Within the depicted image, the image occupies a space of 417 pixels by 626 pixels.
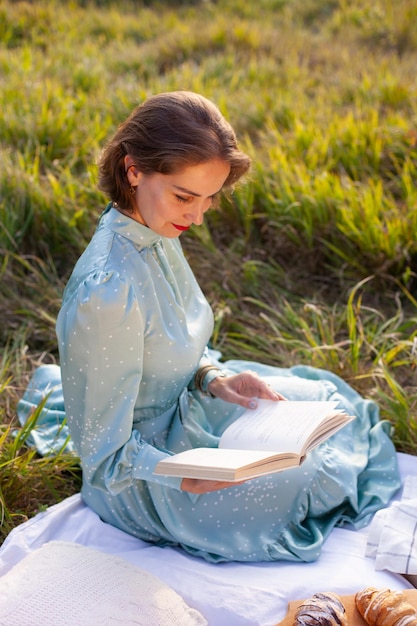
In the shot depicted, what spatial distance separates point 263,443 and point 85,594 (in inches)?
21.4

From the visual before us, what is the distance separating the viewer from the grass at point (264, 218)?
2865 millimetres

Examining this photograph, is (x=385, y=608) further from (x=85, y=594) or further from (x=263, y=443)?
(x=85, y=594)

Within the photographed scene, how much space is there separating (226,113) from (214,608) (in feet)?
10.1

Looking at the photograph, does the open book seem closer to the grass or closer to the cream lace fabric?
the cream lace fabric

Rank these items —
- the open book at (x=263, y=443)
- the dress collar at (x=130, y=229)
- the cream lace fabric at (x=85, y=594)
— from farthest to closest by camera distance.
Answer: the dress collar at (x=130, y=229)
the cream lace fabric at (x=85, y=594)
the open book at (x=263, y=443)

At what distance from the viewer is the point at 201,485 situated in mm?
1858

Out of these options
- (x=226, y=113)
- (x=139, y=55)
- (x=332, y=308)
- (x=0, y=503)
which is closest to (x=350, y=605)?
(x=0, y=503)

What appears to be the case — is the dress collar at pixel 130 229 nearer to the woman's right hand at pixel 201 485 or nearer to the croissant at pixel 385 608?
the woman's right hand at pixel 201 485

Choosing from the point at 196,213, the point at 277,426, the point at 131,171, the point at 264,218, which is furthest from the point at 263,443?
the point at 264,218

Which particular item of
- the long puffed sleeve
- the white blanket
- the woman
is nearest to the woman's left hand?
the woman

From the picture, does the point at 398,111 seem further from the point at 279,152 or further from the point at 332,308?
the point at 332,308

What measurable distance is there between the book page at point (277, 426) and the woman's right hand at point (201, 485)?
0.11 meters

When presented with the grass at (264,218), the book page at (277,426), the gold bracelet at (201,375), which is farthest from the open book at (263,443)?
the grass at (264,218)

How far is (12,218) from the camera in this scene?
3521 millimetres
